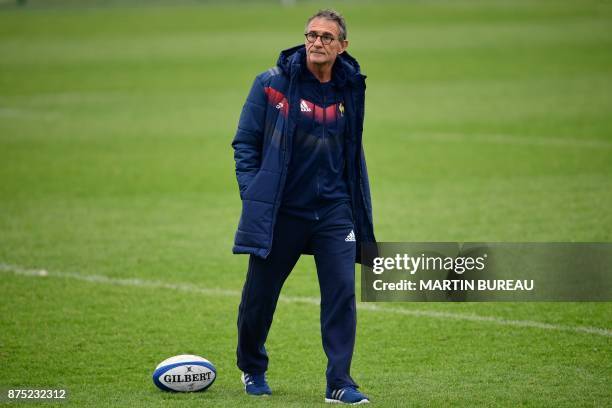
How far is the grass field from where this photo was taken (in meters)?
8.37

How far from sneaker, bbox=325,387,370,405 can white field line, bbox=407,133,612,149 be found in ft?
42.3

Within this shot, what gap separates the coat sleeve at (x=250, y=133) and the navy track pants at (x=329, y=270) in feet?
1.10

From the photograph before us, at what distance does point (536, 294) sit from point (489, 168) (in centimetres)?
734

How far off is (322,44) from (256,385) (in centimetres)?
218

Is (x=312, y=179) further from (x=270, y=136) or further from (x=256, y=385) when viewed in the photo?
(x=256, y=385)

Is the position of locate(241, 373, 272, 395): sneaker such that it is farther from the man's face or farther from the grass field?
the man's face

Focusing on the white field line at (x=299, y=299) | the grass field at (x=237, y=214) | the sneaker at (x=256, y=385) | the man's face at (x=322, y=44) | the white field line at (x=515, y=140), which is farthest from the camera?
the white field line at (x=515, y=140)

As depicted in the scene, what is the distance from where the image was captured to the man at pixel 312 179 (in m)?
7.03

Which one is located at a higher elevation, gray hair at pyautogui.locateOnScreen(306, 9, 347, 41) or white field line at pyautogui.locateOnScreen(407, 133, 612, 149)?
white field line at pyautogui.locateOnScreen(407, 133, 612, 149)

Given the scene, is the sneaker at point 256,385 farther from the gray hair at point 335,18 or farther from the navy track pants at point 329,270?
the gray hair at point 335,18

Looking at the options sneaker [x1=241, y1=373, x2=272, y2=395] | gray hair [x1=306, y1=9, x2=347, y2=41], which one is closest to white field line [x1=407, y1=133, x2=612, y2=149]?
sneaker [x1=241, y1=373, x2=272, y2=395]

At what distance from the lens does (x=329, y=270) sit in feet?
23.6

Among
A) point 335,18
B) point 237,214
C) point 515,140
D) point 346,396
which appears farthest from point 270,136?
point 515,140

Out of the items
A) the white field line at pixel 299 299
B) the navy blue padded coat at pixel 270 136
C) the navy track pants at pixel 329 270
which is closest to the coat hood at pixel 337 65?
the navy blue padded coat at pixel 270 136
